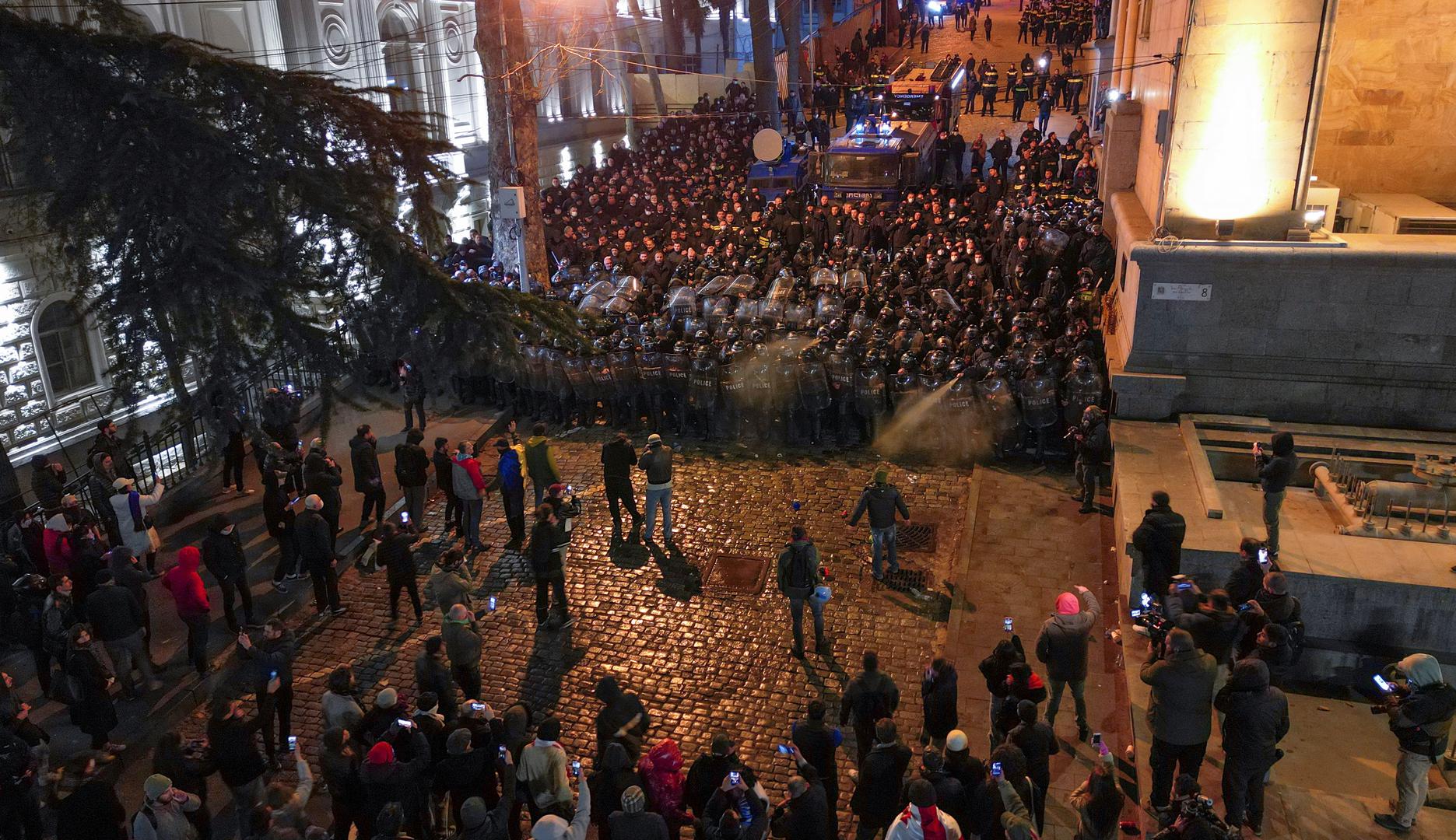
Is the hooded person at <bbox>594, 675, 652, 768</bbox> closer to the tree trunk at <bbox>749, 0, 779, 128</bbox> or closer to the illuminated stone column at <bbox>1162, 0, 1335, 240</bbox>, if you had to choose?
the illuminated stone column at <bbox>1162, 0, 1335, 240</bbox>

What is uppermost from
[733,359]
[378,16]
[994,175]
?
[378,16]

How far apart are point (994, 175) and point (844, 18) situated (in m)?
30.7

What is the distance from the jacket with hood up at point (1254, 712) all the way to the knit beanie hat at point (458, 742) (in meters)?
5.07

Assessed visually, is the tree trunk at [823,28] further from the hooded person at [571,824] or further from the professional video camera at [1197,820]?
the professional video camera at [1197,820]

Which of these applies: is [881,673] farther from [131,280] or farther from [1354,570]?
[131,280]

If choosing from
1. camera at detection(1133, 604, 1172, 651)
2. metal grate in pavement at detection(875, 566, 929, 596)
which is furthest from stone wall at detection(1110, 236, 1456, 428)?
camera at detection(1133, 604, 1172, 651)

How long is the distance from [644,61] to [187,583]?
36.0 meters

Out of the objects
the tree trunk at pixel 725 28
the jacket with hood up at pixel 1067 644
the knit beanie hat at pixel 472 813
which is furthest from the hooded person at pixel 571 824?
the tree trunk at pixel 725 28

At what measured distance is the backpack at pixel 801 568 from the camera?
980cm

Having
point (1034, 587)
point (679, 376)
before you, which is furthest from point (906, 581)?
point (679, 376)

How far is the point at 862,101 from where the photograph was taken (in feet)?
109

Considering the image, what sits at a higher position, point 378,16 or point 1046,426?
point 378,16

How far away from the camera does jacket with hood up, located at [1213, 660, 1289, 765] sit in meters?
6.99

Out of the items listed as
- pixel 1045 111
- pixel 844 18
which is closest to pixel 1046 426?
pixel 1045 111
